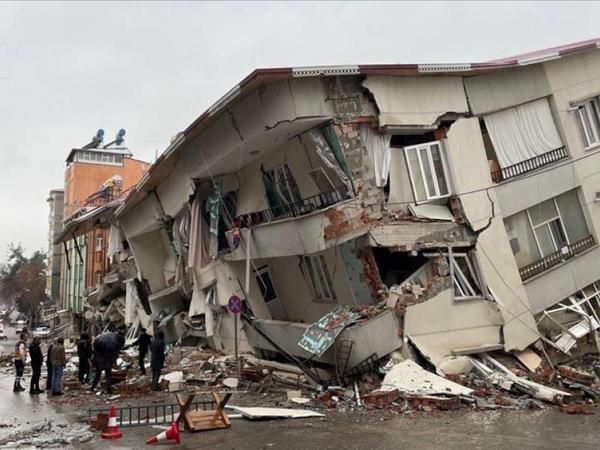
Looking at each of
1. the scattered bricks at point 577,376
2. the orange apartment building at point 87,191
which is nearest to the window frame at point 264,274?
the scattered bricks at point 577,376

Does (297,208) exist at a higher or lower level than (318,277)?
higher

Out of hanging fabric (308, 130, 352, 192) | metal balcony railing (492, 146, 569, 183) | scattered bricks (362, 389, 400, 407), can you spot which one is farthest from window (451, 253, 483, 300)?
scattered bricks (362, 389, 400, 407)

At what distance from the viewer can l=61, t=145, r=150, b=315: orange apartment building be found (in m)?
37.8

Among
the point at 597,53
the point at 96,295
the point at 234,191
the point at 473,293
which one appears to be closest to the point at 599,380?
the point at 473,293

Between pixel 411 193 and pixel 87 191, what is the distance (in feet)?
123

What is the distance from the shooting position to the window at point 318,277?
14.6 meters

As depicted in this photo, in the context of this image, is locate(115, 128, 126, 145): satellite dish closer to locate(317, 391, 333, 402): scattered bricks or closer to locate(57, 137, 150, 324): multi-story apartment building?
locate(57, 137, 150, 324): multi-story apartment building

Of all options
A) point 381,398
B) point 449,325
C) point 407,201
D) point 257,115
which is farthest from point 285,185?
point 381,398

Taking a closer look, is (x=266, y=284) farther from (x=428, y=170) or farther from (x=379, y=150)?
(x=428, y=170)

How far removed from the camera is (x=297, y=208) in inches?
574

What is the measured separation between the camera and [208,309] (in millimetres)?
18531

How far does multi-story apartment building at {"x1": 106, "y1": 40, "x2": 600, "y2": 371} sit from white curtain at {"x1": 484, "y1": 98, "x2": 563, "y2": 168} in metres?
0.04

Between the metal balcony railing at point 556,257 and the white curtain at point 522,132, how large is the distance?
260cm

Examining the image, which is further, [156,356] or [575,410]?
[156,356]
